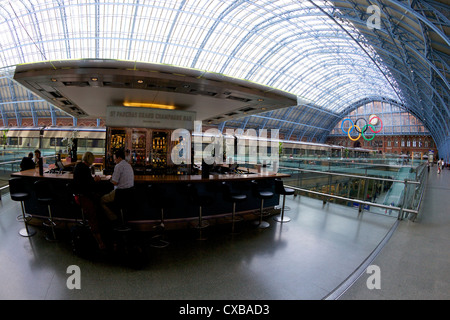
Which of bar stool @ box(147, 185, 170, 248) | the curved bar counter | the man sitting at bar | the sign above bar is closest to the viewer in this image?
the man sitting at bar

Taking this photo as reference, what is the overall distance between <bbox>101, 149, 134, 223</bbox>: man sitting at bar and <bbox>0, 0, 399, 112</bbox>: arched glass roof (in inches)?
691

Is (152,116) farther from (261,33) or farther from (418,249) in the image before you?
(261,33)

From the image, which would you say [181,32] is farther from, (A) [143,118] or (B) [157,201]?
(B) [157,201]

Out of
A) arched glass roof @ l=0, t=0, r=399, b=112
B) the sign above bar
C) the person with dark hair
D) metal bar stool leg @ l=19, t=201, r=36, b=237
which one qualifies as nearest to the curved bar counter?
metal bar stool leg @ l=19, t=201, r=36, b=237

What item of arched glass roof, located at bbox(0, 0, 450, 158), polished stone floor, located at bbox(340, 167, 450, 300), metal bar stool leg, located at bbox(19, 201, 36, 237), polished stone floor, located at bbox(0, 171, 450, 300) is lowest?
polished stone floor, located at bbox(0, 171, 450, 300)

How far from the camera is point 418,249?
348 cm

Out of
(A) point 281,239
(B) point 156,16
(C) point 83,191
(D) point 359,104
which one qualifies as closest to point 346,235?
(A) point 281,239

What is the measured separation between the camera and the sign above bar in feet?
22.7

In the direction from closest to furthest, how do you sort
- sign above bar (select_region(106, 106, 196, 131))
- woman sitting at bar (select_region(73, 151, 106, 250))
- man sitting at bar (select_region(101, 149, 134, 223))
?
woman sitting at bar (select_region(73, 151, 106, 250)), man sitting at bar (select_region(101, 149, 134, 223)), sign above bar (select_region(106, 106, 196, 131))

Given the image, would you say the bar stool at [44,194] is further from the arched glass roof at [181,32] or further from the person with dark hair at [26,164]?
the arched glass roof at [181,32]

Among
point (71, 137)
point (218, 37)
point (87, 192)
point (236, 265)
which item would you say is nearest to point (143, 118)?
point (87, 192)

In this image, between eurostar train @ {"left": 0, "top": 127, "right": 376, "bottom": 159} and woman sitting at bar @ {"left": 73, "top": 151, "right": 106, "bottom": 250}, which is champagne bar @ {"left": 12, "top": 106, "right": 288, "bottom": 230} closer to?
woman sitting at bar @ {"left": 73, "top": 151, "right": 106, "bottom": 250}

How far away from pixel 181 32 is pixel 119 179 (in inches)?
838

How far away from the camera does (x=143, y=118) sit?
6.98 m
